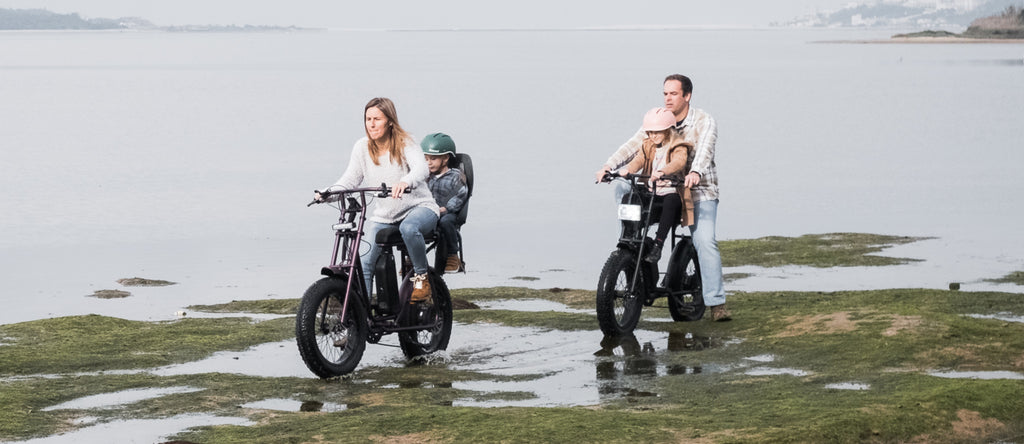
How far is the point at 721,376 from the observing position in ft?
34.6

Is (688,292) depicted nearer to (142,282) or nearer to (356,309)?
(356,309)

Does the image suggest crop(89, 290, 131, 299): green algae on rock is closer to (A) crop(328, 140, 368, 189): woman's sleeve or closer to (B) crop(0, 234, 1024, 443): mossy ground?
(B) crop(0, 234, 1024, 443): mossy ground

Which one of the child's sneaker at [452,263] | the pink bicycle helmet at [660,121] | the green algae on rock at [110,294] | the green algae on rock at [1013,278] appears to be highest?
the pink bicycle helmet at [660,121]

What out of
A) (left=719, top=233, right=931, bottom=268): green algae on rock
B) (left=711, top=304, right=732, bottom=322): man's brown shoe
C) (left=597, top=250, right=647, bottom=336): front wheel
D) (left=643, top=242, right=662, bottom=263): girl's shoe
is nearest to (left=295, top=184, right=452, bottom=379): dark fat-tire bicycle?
(left=597, top=250, right=647, bottom=336): front wheel

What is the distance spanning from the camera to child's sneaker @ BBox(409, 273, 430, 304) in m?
11.6

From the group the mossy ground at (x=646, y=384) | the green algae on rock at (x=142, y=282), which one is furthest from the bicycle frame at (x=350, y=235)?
the green algae on rock at (x=142, y=282)

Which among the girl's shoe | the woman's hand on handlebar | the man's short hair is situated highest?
the man's short hair

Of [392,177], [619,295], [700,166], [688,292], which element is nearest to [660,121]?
→ [700,166]

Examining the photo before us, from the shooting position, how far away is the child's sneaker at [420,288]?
11.6m

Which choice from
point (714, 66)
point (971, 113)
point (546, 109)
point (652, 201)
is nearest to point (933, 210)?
point (652, 201)

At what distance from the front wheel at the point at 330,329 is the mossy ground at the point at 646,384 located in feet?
0.58

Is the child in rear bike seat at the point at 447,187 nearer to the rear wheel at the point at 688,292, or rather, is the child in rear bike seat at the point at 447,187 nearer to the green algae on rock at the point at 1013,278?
the rear wheel at the point at 688,292

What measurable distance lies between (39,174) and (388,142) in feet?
124

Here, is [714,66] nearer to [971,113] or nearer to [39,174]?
[971,113]
